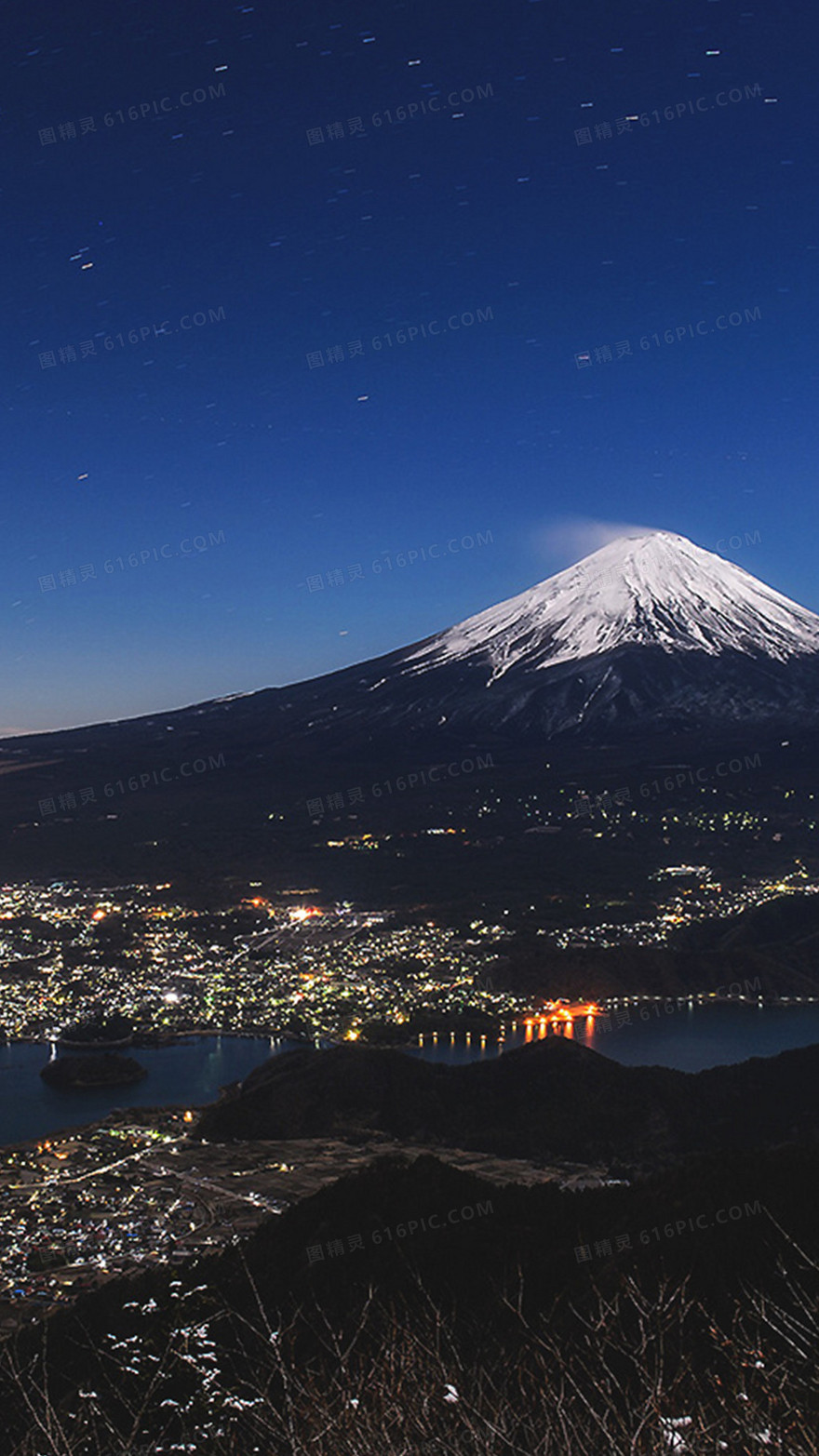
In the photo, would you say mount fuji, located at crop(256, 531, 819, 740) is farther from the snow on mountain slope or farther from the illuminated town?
the illuminated town

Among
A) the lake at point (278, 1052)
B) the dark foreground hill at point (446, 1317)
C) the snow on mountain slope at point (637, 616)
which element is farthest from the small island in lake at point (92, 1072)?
the snow on mountain slope at point (637, 616)

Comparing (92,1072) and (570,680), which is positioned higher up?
(570,680)

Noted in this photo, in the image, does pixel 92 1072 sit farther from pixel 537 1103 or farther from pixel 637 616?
pixel 637 616

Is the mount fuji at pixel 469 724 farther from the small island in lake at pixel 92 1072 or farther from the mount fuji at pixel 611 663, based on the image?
the small island in lake at pixel 92 1072

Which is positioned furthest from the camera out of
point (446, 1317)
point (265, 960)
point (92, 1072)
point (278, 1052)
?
point (265, 960)

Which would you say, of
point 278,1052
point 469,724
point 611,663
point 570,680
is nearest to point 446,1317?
point 278,1052

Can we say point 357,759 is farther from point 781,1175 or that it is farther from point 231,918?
point 781,1175

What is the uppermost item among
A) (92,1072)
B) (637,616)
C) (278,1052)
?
(637,616)
